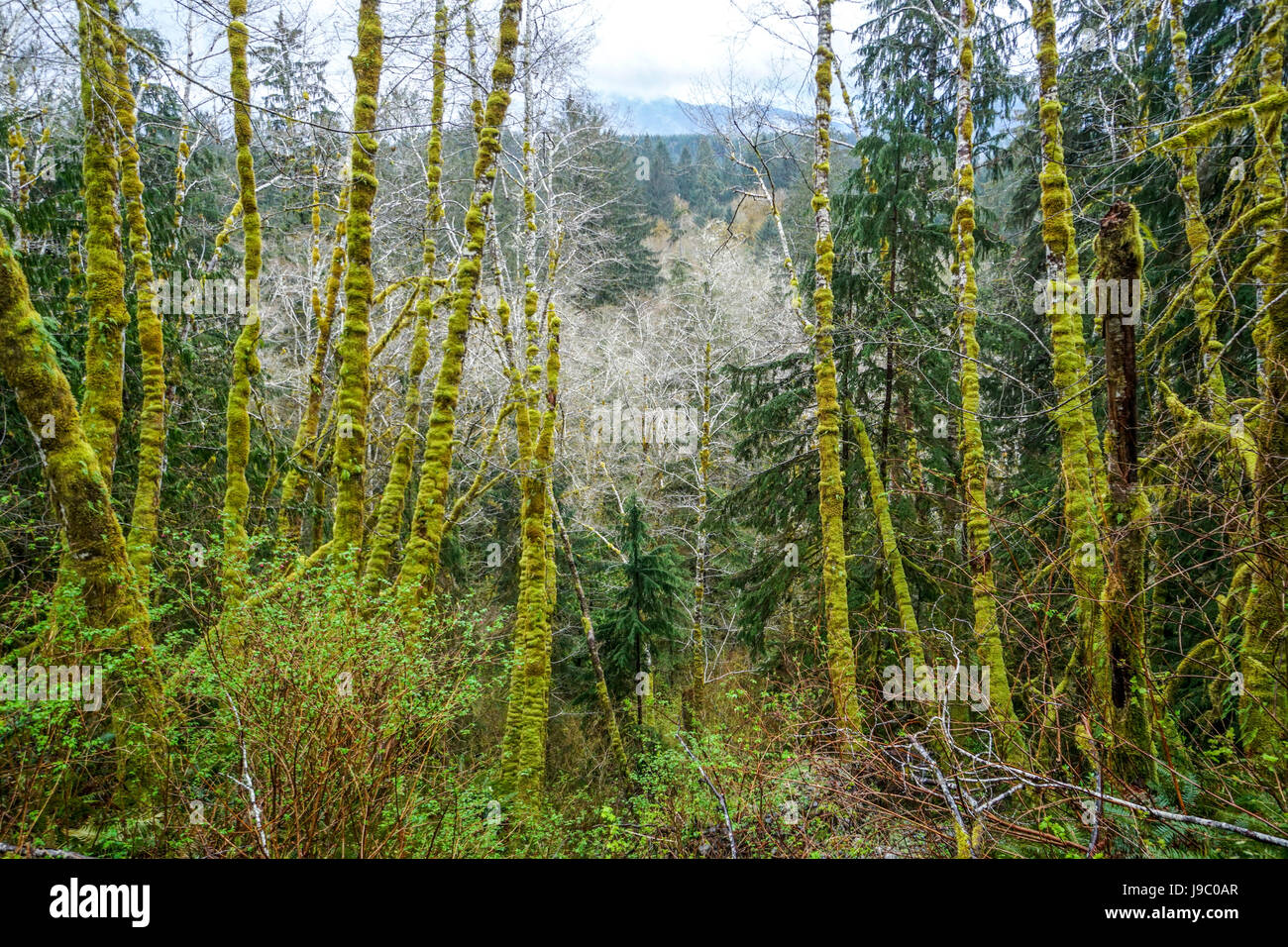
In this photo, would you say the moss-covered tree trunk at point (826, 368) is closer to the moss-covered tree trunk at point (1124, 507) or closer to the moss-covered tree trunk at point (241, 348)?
the moss-covered tree trunk at point (1124, 507)

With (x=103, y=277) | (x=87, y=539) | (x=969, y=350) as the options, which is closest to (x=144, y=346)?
(x=103, y=277)

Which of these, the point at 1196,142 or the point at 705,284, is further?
the point at 705,284

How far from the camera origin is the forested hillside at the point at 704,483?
392 cm

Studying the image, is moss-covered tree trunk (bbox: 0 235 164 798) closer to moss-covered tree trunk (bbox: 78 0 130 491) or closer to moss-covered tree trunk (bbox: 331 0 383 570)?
moss-covered tree trunk (bbox: 78 0 130 491)

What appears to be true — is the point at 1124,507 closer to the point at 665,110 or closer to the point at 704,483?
the point at 704,483

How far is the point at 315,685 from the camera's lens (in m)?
4.10

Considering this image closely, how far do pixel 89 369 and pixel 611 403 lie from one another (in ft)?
59.3

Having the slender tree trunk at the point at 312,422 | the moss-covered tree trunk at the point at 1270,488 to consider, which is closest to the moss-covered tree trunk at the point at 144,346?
the slender tree trunk at the point at 312,422

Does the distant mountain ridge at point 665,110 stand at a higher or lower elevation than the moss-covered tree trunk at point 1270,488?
higher

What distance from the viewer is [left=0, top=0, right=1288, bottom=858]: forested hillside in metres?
3.92

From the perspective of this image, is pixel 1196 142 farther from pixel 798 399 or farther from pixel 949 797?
pixel 798 399

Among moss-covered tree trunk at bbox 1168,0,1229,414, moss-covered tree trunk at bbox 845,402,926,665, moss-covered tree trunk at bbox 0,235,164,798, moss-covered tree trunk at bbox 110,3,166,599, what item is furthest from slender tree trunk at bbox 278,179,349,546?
moss-covered tree trunk at bbox 1168,0,1229,414
